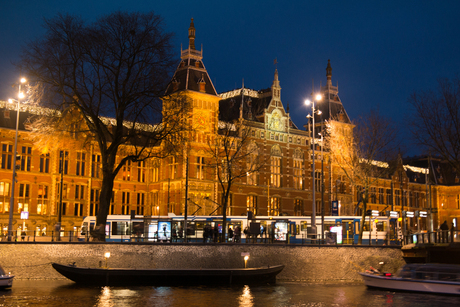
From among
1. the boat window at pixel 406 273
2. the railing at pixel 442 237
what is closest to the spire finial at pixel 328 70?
the railing at pixel 442 237

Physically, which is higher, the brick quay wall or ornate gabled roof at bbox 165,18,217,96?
ornate gabled roof at bbox 165,18,217,96

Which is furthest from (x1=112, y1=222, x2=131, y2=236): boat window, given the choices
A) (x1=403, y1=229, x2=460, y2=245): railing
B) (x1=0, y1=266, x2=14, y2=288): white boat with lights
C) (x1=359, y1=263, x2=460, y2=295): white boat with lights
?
(x1=359, y1=263, x2=460, y2=295): white boat with lights

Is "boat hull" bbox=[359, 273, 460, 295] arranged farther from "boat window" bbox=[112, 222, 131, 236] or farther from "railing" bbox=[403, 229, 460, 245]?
"boat window" bbox=[112, 222, 131, 236]

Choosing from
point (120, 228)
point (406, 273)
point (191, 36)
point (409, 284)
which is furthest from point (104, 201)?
point (191, 36)

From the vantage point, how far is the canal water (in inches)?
1049

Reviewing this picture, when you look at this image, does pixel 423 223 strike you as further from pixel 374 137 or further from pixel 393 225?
pixel 374 137

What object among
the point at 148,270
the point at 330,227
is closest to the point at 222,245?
the point at 148,270

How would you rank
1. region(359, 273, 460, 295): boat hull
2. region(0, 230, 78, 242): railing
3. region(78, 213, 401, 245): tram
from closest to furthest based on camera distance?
1. region(359, 273, 460, 295): boat hull
2. region(0, 230, 78, 242): railing
3. region(78, 213, 401, 245): tram

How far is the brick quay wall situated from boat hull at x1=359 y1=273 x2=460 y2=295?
4.72m

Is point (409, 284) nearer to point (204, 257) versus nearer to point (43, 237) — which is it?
point (204, 257)

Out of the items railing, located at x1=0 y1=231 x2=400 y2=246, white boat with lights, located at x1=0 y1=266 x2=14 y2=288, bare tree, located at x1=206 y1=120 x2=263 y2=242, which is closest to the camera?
white boat with lights, located at x1=0 y1=266 x2=14 y2=288

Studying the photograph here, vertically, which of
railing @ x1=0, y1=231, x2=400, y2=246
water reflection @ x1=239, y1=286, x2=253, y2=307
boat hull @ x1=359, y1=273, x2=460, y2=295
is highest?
railing @ x1=0, y1=231, x2=400, y2=246

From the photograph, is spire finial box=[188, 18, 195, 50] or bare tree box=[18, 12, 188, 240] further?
spire finial box=[188, 18, 195, 50]

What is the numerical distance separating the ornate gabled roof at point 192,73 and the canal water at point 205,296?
1365 inches
